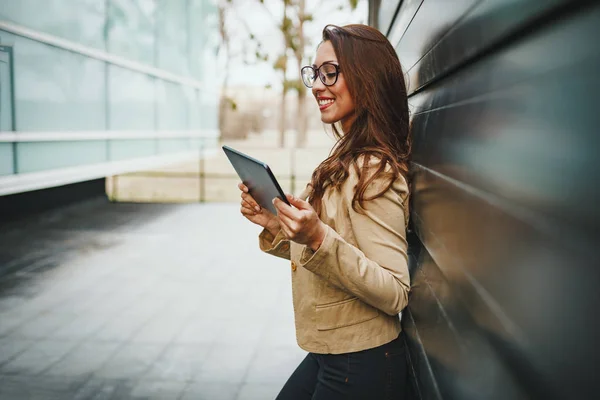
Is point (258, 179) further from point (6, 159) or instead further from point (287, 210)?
point (6, 159)

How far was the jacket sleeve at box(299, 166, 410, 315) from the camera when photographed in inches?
55.9

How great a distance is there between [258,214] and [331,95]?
0.53m

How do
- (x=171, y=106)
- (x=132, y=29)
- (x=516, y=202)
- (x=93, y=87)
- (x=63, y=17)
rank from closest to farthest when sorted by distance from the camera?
1. (x=516, y=202)
2. (x=63, y=17)
3. (x=93, y=87)
4. (x=132, y=29)
5. (x=171, y=106)

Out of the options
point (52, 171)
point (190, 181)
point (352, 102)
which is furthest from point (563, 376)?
point (190, 181)

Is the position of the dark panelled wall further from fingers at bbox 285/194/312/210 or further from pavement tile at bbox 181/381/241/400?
pavement tile at bbox 181/381/241/400

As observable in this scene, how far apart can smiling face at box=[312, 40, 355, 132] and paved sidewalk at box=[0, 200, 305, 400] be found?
253 centimetres

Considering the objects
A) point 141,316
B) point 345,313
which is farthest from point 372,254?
point 141,316

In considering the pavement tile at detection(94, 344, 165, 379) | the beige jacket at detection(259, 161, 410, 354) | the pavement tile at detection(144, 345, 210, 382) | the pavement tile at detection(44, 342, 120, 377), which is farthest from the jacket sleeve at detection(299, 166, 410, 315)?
the pavement tile at detection(44, 342, 120, 377)

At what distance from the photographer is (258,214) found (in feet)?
6.70

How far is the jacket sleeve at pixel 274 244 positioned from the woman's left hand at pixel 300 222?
1.79 feet

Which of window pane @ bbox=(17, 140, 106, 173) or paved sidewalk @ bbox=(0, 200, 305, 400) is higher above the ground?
window pane @ bbox=(17, 140, 106, 173)

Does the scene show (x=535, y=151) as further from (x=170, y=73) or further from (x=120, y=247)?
(x=170, y=73)

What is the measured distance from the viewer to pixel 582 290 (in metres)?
0.53

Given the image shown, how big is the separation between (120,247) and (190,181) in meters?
9.94
